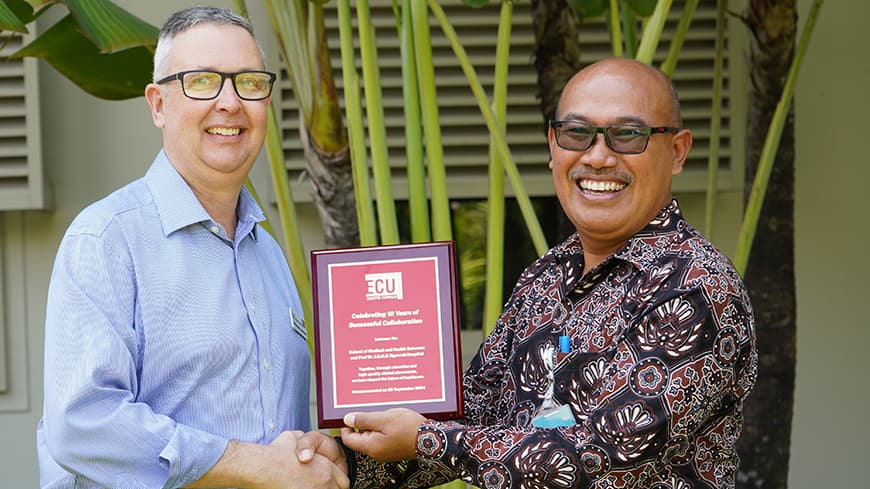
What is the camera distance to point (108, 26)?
103 inches

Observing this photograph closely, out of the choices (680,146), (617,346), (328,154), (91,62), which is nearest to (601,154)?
(680,146)

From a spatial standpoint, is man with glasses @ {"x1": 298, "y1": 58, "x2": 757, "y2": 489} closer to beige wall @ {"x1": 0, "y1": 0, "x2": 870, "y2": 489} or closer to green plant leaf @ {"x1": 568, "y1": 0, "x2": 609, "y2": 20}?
green plant leaf @ {"x1": 568, "y1": 0, "x2": 609, "y2": 20}

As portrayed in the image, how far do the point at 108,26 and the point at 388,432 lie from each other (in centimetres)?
124

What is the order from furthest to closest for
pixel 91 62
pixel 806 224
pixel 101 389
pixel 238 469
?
pixel 806 224
pixel 91 62
pixel 238 469
pixel 101 389

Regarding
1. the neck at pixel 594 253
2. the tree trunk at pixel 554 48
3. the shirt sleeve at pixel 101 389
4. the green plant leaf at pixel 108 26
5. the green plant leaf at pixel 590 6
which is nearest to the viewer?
the shirt sleeve at pixel 101 389

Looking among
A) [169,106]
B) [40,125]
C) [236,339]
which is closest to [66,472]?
[236,339]

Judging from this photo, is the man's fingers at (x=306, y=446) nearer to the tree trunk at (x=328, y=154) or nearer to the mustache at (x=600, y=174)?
the mustache at (x=600, y=174)

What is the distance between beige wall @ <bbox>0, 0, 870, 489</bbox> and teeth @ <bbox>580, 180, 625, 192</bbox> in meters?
2.51

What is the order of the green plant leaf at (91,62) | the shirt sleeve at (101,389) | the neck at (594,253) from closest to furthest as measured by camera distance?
1. the shirt sleeve at (101,389)
2. the neck at (594,253)
3. the green plant leaf at (91,62)

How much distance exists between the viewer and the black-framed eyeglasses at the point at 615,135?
2096 millimetres

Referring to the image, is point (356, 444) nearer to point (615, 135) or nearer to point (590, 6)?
point (615, 135)

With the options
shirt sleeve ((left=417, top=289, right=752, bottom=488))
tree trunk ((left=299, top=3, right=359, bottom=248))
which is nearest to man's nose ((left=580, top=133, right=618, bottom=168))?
shirt sleeve ((left=417, top=289, right=752, bottom=488))

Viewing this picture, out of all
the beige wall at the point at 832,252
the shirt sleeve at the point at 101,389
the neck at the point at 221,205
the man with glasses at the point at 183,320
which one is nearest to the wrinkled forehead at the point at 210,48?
the man with glasses at the point at 183,320

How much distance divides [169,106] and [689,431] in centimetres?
115
